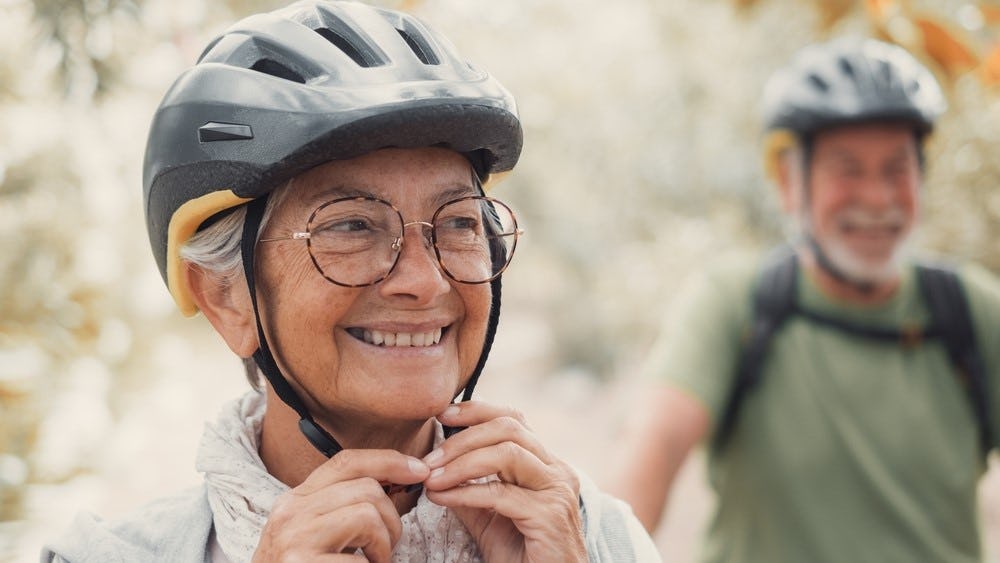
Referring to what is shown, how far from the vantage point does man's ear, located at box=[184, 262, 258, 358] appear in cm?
214

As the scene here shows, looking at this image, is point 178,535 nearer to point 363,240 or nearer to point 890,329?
point 363,240

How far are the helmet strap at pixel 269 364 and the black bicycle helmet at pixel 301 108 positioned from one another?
0.21ft

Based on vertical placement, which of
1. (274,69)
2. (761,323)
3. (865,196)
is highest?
(274,69)

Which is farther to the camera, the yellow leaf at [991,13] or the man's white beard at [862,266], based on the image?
the man's white beard at [862,266]

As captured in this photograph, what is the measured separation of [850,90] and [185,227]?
307 centimetres

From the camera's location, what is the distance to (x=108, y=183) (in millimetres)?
3436

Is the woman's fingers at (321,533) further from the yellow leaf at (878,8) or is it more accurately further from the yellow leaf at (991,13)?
the yellow leaf at (991,13)

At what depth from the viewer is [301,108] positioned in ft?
6.29

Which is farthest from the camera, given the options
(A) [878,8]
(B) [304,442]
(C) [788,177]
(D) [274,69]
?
(C) [788,177]

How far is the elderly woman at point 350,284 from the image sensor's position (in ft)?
6.24

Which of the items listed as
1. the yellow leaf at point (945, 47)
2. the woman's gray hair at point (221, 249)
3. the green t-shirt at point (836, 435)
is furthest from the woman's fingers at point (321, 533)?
the yellow leaf at point (945, 47)

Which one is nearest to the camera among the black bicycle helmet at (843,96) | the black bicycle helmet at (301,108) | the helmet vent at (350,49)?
the black bicycle helmet at (301,108)

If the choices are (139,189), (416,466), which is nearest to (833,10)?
(416,466)

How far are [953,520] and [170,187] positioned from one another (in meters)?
3.20
